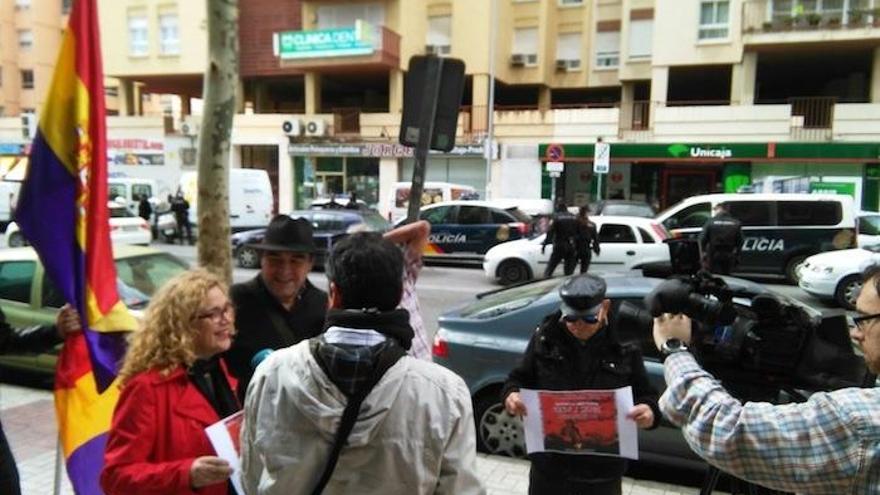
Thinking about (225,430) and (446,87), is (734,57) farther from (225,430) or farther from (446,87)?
(225,430)

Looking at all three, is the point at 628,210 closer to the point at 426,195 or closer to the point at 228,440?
the point at 426,195

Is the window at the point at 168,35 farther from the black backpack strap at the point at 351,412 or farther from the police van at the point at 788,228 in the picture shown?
the black backpack strap at the point at 351,412

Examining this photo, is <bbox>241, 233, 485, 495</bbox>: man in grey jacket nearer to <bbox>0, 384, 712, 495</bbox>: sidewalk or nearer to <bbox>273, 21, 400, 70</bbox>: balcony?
<bbox>0, 384, 712, 495</bbox>: sidewalk

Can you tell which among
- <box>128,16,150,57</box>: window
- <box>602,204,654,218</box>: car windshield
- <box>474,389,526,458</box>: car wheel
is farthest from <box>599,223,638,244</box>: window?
<box>128,16,150,57</box>: window

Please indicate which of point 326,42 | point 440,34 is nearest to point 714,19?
point 440,34

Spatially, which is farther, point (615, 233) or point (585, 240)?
point (615, 233)

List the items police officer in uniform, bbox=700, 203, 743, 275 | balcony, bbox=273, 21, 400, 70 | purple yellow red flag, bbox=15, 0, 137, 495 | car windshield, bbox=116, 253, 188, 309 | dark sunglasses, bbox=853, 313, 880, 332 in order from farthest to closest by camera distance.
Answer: balcony, bbox=273, 21, 400, 70, car windshield, bbox=116, 253, 188, 309, police officer in uniform, bbox=700, 203, 743, 275, purple yellow red flag, bbox=15, 0, 137, 495, dark sunglasses, bbox=853, 313, 880, 332

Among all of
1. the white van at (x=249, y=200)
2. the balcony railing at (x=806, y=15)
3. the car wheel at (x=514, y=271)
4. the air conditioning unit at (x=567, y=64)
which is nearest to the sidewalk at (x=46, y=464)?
the car wheel at (x=514, y=271)

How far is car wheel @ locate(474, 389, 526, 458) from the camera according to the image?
4785 mm

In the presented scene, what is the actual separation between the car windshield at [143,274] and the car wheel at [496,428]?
3.26 metres

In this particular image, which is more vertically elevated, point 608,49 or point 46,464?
point 608,49

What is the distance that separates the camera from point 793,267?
44.9ft

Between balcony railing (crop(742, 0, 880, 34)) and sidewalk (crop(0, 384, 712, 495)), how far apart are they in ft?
77.2

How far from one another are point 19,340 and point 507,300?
136 inches
